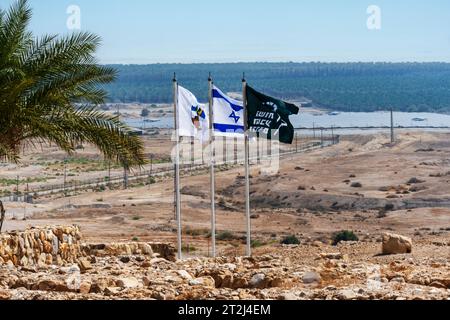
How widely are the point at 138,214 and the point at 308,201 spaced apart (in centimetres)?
1072

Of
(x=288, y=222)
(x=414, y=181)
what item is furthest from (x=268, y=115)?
(x=414, y=181)

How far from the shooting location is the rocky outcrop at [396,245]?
779 inches

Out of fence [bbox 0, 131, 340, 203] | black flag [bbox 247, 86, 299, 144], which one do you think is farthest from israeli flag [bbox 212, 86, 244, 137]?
fence [bbox 0, 131, 340, 203]

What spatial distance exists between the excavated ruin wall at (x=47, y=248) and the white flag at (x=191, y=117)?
2.38 m

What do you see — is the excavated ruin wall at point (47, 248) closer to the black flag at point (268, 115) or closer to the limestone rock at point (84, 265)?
the limestone rock at point (84, 265)

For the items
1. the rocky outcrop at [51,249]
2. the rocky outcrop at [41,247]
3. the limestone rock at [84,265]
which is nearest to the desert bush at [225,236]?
the rocky outcrop at [51,249]

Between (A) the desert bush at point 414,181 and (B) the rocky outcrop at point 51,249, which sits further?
(A) the desert bush at point 414,181

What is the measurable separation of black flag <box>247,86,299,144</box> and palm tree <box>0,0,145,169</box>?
3.24m

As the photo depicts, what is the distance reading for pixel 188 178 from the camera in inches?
2943

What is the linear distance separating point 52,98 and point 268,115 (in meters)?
4.69

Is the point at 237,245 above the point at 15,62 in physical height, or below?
below

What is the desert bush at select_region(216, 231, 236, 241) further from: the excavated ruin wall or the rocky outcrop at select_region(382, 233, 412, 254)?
the excavated ruin wall

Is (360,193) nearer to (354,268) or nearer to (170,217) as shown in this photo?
(170,217)
